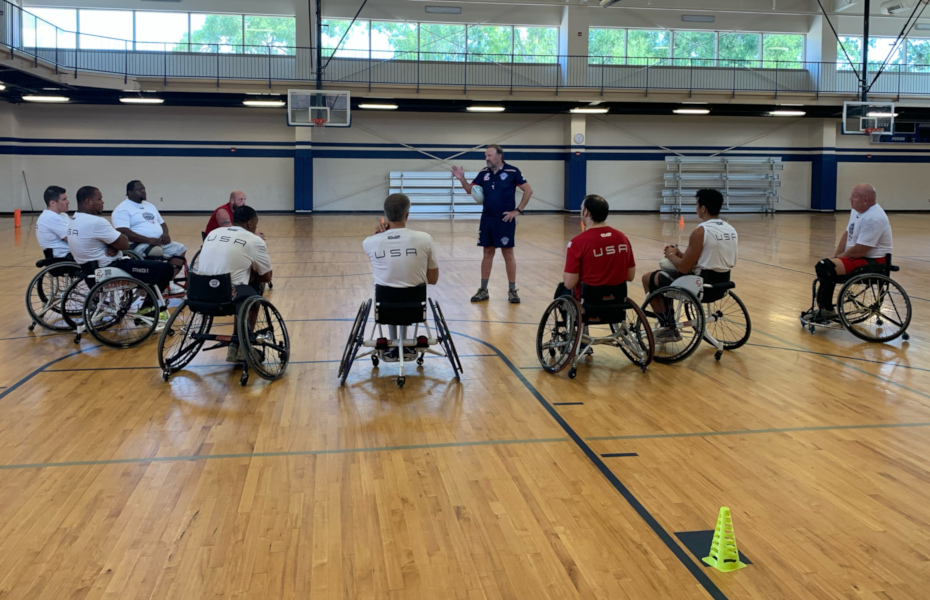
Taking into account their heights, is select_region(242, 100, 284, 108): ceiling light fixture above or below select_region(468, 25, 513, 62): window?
below

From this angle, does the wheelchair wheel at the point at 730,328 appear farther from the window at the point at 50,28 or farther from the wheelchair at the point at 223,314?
the window at the point at 50,28

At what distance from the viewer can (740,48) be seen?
2348 cm

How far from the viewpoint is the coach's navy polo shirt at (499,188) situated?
775 centimetres

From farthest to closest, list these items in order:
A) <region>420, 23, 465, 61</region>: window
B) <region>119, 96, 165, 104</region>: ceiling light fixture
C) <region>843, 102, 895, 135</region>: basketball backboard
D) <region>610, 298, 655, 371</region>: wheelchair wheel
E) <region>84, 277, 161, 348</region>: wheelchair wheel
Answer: <region>420, 23, 465, 61</region>: window < <region>119, 96, 165, 104</region>: ceiling light fixture < <region>843, 102, 895, 135</region>: basketball backboard < <region>84, 277, 161, 348</region>: wheelchair wheel < <region>610, 298, 655, 371</region>: wheelchair wheel

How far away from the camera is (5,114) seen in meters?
21.2

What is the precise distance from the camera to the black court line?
2554mm

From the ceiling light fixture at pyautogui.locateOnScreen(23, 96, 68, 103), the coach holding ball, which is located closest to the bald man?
the coach holding ball

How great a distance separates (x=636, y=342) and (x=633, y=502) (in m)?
2.35

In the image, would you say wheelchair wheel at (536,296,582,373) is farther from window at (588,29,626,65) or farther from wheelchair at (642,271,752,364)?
window at (588,29,626,65)

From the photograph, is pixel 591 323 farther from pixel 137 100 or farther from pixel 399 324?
pixel 137 100

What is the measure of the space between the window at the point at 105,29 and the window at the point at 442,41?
7.85 metres

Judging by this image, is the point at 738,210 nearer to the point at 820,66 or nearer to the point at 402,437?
the point at 820,66

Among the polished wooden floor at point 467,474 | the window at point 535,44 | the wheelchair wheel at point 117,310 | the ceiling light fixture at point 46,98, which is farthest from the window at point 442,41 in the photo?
the polished wooden floor at point 467,474

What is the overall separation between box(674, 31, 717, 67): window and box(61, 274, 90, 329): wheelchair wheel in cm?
2041
